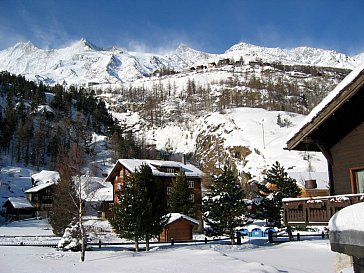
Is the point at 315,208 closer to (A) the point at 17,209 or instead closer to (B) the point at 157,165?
(B) the point at 157,165

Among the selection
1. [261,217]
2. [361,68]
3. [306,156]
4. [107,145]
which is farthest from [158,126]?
[361,68]

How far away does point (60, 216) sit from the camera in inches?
1500

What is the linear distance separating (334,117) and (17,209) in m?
69.2

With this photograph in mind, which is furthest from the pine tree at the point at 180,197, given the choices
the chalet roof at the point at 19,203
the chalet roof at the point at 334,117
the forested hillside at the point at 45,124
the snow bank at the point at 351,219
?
the forested hillside at the point at 45,124

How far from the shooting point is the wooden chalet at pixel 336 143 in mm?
9570

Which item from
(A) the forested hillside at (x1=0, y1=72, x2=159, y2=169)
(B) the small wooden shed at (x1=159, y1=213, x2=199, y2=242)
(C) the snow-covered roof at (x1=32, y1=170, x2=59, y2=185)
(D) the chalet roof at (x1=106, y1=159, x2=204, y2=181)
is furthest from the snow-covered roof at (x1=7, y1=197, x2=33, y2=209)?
(B) the small wooden shed at (x1=159, y1=213, x2=199, y2=242)

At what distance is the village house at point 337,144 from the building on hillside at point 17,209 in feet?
218

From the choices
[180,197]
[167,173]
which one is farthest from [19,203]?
[180,197]

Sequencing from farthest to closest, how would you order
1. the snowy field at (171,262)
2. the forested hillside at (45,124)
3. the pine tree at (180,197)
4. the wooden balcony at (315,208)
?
1. the forested hillside at (45,124)
2. the pine tree at (180,197)
3. the snowy field at (171,262)
4. the wooden balcony at (315,208)

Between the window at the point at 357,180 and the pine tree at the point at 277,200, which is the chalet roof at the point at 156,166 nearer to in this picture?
the pine tree at the point at 277,200

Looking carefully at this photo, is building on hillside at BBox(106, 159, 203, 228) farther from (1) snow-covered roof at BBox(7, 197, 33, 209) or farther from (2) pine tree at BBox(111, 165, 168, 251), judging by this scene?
(1) snow-covered roof at BBox(7, 197, 33, 209)

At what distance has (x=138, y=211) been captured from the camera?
107 feet

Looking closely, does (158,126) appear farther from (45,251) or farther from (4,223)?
(45,251)

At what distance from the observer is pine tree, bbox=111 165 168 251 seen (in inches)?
1283
